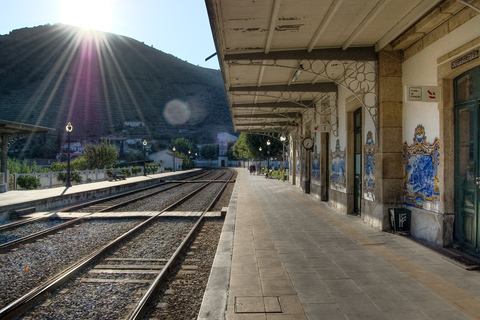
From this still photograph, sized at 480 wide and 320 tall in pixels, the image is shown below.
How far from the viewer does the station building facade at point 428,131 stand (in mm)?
5434

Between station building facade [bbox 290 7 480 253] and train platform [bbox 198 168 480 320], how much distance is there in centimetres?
62

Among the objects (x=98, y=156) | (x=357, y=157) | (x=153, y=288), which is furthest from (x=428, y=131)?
(x=98, y=156)

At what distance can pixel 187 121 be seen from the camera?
145 m

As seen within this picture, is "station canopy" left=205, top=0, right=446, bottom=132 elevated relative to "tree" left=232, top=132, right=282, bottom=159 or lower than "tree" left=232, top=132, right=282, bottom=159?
elevated

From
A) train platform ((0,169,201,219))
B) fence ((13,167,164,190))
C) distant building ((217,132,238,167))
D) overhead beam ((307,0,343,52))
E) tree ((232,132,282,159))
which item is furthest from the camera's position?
distant building ((217,132,238,167))

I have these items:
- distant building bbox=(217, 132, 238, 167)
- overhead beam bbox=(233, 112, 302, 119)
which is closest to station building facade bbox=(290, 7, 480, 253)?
overhead beam bbox=(233, 112, 302, 119)

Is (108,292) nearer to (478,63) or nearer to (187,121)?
(478,63)

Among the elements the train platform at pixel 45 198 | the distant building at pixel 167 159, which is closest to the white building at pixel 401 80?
the train platform at pixel 45 198

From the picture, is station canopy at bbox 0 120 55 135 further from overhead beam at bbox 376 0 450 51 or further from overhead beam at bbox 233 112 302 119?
overhead beam at bbox 376 0 450 51

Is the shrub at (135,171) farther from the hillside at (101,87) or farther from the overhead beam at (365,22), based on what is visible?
the hillside at (101,87)

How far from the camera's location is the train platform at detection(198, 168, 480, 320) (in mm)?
3463

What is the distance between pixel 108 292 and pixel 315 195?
10984 millimetres

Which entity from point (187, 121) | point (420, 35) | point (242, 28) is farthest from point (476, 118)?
point (187, 121)

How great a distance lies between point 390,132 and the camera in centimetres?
728
